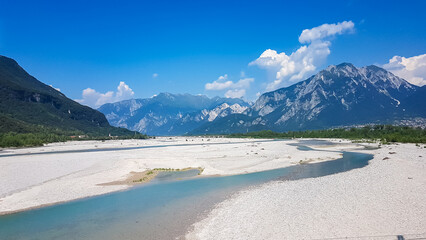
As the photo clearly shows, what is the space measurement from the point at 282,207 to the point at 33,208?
19811 millimetres

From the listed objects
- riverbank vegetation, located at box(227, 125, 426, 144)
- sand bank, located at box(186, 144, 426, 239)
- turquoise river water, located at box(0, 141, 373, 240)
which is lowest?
turquoise river water, located at box(0, 141, 373, 240)

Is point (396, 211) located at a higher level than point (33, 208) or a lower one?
higher

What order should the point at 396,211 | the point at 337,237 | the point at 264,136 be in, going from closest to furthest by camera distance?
the point at 337,237, the point at 396,211, the point at 264,136

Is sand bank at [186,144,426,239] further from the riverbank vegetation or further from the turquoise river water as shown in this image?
the riverbank vegetation

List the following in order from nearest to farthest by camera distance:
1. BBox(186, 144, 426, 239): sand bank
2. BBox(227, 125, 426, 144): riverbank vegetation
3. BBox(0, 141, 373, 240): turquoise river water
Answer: BBox(186, 144, 426, 239): sand bank, BBox(0, 141, 373, 240): turquoise river water, BBox(227, 125, 426, 144): riverbank vegetation

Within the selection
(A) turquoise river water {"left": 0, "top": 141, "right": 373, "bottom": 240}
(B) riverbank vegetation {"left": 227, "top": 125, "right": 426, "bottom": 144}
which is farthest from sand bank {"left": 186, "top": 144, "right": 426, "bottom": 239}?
(B) riverbank vegetation {"left": 227, "top": 125, "right": 426, "bottom": 144}

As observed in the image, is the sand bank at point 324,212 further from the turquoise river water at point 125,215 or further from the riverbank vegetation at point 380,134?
the riverbank vegetation at point 380,134

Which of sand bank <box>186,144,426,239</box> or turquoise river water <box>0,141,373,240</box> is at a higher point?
sand bank <box>186,144,426,239</box>

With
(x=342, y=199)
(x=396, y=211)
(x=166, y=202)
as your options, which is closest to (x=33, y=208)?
(x=166, y=202)

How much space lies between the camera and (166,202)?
21.0 meters

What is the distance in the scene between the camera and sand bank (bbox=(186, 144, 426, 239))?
41.5ft

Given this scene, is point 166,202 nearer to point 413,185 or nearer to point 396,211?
point 396,211

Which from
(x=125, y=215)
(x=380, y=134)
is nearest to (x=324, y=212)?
(x=125, y=215)

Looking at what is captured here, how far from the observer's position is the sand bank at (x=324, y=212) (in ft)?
41.5
